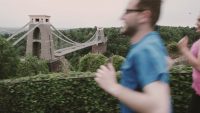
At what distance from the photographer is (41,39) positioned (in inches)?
3243

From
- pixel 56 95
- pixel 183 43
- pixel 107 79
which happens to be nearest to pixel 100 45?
pixel 56 95

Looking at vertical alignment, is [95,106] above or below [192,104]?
below

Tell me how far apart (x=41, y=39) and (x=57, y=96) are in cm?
7331

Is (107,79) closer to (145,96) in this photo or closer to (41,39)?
(145,96)

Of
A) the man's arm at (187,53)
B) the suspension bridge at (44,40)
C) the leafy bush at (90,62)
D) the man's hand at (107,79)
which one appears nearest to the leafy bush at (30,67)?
the leafy bush at (90,62)

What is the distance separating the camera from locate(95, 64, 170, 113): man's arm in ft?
6.59

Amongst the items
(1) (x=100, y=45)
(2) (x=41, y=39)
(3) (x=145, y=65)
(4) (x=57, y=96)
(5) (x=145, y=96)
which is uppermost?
(2) (x=41, y=39)

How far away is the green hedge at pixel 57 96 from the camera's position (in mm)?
9055

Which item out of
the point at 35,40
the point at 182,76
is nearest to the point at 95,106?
the point at 182,76

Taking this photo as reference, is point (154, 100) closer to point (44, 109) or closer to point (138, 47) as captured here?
point (138, 47)

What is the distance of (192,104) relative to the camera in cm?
432

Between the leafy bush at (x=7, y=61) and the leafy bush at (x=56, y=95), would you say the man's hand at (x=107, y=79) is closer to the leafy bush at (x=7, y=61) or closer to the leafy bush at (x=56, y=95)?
the leafy bush at (x=56, y=95)

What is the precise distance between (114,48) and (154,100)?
89.0 metres

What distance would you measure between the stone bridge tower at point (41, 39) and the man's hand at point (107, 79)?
76.1m
